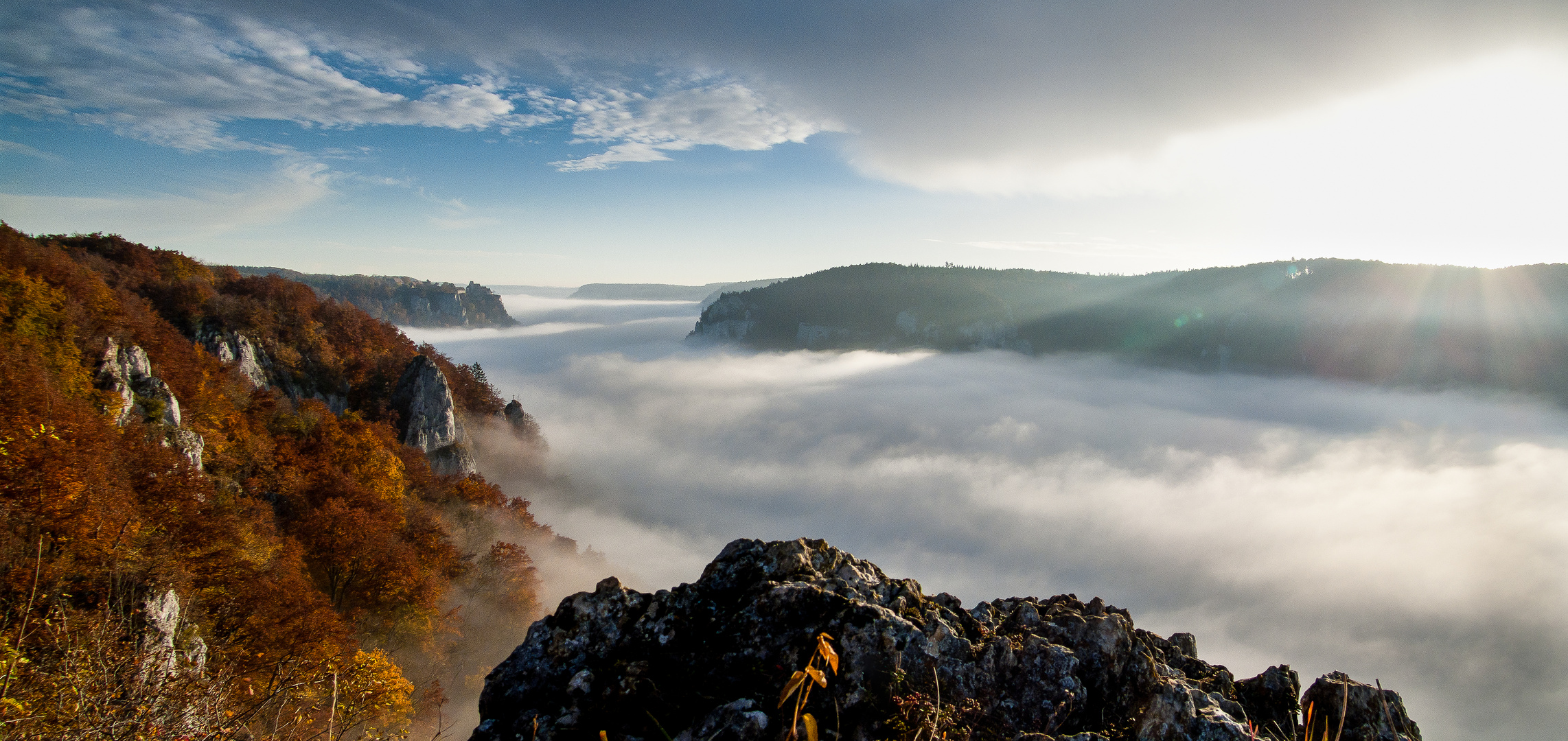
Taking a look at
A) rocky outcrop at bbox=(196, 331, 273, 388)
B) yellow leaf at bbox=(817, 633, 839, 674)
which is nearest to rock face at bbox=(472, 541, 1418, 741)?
yellow leaf at bbox=(817, 633, 839, 674)

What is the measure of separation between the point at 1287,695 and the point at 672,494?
352 ft

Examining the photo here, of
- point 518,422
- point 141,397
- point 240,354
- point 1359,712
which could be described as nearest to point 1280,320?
point 518,422

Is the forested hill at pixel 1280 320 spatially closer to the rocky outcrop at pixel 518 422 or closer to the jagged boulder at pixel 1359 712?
the rocky outcrop at pixel 518 422

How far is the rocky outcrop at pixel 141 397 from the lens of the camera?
21.4 meters

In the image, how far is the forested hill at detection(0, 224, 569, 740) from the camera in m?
7.60

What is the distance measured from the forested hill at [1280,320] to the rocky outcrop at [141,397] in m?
178

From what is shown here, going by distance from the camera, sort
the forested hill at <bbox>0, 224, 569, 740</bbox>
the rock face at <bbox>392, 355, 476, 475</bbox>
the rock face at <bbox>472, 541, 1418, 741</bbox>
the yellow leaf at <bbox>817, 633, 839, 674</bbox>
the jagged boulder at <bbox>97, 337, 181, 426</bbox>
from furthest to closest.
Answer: the rock face at <bbox>392, 355, 476, 475</bbox>
the jagged boulder at <bbox>97, 337, 181, 426</bbox>
the forested hill at <bbox>0, 224, 569, 740</bbox>
the rock face at <bbox>472, 541, 1418, 741</bbox>
the yellow leaf at <bbox>817, 633, 839, 674</bbox>

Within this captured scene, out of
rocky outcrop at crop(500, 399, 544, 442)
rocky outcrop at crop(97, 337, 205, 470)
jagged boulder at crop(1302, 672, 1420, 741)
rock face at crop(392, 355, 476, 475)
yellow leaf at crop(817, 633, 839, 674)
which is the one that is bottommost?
rocky outcrop at crop(500, 399, 544, 442)

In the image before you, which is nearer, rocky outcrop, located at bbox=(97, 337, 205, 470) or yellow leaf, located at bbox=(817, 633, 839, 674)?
yellow leaf, located at bbox=(817, 633, 839, 674)

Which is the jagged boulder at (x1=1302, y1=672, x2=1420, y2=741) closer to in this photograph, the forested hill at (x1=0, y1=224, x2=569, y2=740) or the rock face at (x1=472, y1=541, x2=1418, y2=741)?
the rock face at (x1=472, y1=541, x2=1418, y2=741)

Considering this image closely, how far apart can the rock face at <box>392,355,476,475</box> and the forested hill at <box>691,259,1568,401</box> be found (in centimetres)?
15264

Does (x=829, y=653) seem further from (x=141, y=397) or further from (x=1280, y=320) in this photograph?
(x=1280, y=320)

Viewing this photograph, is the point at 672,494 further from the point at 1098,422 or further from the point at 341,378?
the point at 1098,422

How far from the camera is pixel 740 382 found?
19775 centimetres
